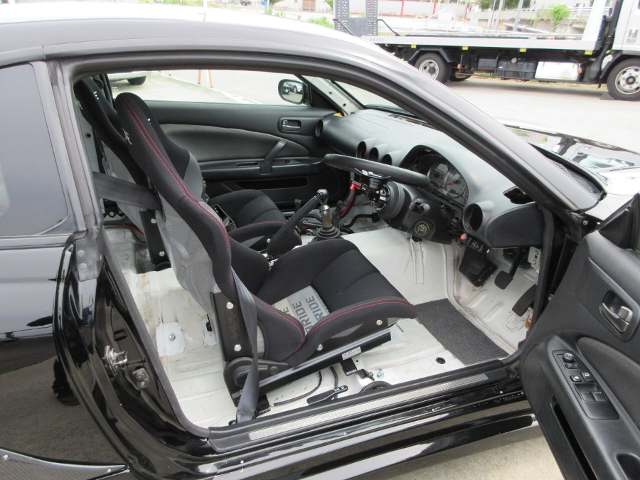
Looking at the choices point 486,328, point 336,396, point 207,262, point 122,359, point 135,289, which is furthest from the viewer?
point 486,328

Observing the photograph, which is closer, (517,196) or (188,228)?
(188,228)

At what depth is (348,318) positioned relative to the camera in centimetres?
153

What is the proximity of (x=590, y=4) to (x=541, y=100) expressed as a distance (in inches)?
77.8

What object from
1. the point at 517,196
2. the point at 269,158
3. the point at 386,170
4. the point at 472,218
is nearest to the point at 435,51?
the point at 269,158

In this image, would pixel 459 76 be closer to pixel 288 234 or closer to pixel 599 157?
pixel 599 157

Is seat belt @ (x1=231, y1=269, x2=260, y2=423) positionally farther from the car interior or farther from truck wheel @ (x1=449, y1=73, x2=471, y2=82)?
truck wheel @ (x1=449, y1=73, x2=471, y2=82)

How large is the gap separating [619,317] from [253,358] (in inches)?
38.7

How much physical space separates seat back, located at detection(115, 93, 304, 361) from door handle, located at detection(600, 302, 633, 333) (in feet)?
2.93

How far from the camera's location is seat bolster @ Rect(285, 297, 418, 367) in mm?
1487

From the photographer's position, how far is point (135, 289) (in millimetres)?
1898

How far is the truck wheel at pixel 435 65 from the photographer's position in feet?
31.8

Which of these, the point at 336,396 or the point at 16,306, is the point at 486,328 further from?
the point at 16,306

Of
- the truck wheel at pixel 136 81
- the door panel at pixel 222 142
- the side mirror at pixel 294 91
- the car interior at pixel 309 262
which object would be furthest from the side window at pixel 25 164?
the side mirror at pixel 294 91

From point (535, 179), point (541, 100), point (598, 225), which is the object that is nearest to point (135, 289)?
point (535, 179)
